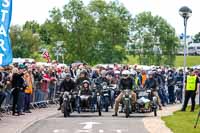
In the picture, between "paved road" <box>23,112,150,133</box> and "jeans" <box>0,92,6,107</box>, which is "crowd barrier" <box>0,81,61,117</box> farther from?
"paved road" <box>23,112,150,133</box>

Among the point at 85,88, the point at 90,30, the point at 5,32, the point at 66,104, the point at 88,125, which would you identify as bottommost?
the point at 88,125

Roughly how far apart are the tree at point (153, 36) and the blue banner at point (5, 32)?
59221 mm

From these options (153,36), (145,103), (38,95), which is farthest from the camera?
(153,36)

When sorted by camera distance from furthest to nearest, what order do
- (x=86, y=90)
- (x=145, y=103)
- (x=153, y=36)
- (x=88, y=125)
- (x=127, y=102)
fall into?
(x=153, y=36) → (x=145, y=103) → (x=86, y=90) → (x=127, y=102) → (x=88, y=125)

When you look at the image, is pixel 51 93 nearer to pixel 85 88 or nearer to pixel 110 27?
pixel 85 88

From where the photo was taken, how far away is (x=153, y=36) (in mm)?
79125

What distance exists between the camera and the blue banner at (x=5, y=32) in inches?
669

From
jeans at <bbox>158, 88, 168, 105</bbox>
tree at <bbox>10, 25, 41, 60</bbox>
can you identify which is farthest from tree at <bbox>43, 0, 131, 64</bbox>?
jeans at <bbox>158, 88, 168, 105</bbox>

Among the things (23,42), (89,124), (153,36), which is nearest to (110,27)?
(153,36)

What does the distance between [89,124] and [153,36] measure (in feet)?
189

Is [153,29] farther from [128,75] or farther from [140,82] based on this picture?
[128,75]

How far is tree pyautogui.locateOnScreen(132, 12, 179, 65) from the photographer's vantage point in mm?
77375

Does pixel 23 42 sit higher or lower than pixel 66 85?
higher

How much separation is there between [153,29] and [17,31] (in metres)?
20.4
